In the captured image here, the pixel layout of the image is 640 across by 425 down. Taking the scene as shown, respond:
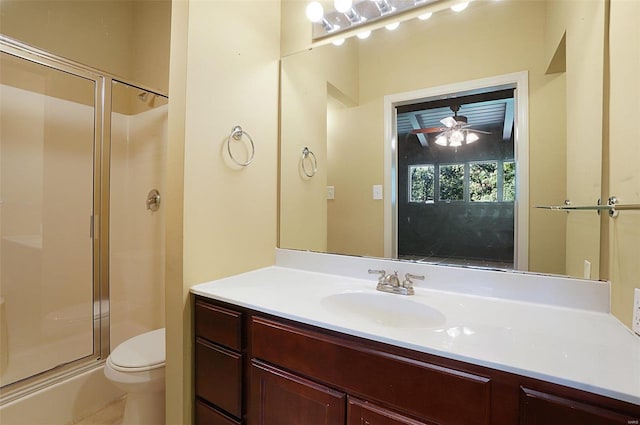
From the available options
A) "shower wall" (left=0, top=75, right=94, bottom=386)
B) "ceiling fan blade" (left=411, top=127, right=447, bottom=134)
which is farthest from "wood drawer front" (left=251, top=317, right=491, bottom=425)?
"shower wall" (left=0, top=75, right=94, bottom=386)

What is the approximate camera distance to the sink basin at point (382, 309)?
112 centimetres

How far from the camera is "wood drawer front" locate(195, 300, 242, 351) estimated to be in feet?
3.71

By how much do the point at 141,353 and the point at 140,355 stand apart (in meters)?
0.02

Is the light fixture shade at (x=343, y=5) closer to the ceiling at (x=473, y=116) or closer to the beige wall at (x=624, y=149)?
the ceiling at (x=473, y=116)

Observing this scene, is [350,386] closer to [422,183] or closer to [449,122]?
[422,183]

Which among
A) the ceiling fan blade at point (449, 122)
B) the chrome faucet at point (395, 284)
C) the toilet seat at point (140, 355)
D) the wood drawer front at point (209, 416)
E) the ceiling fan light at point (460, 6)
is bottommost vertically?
the wood drawer front at point (209, 416)

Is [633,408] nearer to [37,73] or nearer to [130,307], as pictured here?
[130,307]

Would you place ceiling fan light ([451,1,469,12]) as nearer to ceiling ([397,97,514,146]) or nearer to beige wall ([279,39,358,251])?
ceiling ([397,97,514,146])

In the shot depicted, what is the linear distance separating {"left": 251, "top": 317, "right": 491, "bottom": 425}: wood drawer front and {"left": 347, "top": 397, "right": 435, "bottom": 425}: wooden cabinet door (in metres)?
0.02

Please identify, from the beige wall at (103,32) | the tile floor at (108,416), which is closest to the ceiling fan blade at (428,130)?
the beige wall at (103,32)

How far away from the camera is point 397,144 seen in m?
1.44

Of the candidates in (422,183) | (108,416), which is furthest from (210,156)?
Answer: (108,416)

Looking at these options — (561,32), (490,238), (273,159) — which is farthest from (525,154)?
(273,159)

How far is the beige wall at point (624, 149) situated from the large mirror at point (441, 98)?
0.07 meters
